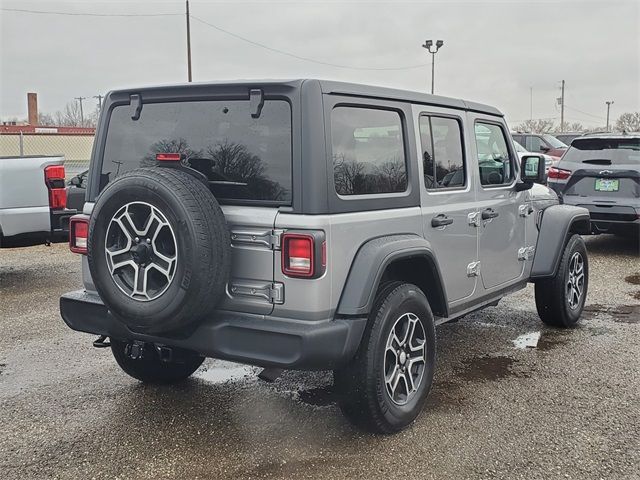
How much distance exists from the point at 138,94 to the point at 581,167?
7660 millimetres

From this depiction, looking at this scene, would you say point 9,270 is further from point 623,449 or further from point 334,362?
point 623,449

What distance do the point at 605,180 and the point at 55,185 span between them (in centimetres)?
727

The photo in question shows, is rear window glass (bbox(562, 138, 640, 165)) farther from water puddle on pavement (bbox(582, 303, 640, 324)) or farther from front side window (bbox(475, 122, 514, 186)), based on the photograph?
front side window (bbox(475, 122, 514, 186))

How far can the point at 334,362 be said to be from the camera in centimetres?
325

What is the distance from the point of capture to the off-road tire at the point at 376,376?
346 centimetres

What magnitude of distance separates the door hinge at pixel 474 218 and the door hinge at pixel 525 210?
2.71 feet

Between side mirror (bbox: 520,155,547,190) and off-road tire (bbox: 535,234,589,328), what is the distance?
0.87 meters

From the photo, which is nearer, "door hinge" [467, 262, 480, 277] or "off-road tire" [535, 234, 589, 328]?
"door hinge" [467, 262, 480, 277]

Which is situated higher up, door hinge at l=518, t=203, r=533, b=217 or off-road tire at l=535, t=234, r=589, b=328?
door hinge at l=518, t=203, r=533, b=217

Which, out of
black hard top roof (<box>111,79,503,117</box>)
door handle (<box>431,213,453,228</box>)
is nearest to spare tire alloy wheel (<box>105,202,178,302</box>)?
black hard top roof (<box>111,79,503,117</box>)

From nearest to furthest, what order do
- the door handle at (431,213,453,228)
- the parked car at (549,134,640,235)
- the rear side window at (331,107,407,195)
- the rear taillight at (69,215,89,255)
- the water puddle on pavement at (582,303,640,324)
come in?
the rear side window at (331,107,407,195) → the rear taillight at (69,215,89,255) → the door handle at (431,213,453,228) → the water puddle on pavement at (582,303,640,324) → the parked car at (549,134,640,235)

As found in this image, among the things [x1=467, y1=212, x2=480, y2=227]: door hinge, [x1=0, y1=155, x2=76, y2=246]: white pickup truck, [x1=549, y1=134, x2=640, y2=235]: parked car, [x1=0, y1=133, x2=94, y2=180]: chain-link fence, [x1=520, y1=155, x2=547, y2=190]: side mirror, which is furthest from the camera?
[x1=0, y1=133, x2=94, y2=180]: chain-link fence

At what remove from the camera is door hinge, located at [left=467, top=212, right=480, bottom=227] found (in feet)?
14.6

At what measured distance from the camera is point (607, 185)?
943 centimetres
